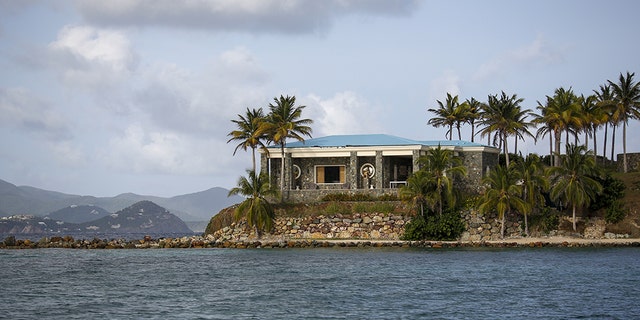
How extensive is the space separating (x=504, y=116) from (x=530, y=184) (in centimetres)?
1033

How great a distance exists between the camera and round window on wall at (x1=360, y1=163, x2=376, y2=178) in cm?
7043

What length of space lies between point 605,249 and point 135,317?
36148 millimetres

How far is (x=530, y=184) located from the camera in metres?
62.8

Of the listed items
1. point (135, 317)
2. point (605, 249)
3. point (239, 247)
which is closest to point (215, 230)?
point (239, 247)

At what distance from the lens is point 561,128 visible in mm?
71500

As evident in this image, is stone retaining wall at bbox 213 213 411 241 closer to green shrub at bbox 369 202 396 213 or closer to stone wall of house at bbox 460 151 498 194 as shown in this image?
green shrub at bbox 369 202 396 213

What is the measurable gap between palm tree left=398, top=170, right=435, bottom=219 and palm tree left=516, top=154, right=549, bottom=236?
6.37 metres

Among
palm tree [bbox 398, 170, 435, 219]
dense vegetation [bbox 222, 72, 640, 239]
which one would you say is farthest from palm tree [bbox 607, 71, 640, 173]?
palm tree [bbox 398, 170, 435, 219]

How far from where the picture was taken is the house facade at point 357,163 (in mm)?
68750

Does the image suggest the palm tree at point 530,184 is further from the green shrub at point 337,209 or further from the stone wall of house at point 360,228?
the green shrub at point 337,209

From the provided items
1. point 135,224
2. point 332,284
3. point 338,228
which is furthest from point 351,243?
point 135,224

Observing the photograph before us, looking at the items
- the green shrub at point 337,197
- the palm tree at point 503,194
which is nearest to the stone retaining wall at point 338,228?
the green shrub at point 337,197

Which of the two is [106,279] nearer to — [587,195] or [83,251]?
[83,251]

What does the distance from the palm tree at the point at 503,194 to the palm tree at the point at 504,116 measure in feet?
28.0
